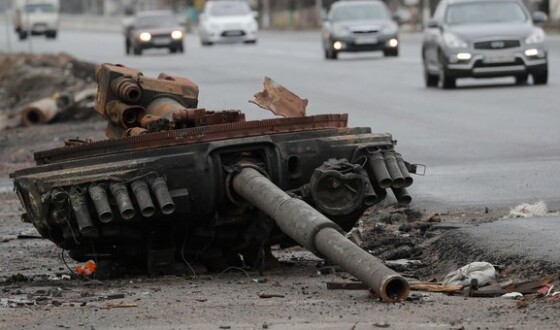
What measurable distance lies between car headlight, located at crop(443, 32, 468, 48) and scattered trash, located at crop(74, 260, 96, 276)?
20283 millimetres

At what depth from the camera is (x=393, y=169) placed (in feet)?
33.0

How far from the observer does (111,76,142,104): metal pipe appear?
10.9 meters

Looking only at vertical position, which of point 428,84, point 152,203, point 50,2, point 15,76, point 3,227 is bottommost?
point 50,2

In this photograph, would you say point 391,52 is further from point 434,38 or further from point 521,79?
point 434,38

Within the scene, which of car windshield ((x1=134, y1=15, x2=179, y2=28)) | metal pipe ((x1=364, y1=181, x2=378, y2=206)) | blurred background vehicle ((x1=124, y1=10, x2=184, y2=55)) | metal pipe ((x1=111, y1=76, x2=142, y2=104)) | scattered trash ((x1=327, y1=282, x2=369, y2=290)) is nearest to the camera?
scattered trash ((x1=327, y1=282, x2=369, y2=290))

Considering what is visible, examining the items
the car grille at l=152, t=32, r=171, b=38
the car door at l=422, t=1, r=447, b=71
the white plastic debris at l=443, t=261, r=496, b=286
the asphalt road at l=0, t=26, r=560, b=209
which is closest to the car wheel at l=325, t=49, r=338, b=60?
the asphalt road at l=0, t=26, r=560, b=209

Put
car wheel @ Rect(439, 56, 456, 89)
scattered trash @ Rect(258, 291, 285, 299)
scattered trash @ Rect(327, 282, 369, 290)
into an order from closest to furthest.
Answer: scattered trash @ Rect(327, 282, 369, 290)
scattered trash @ Rect(258, 291, 285, 299)
car wheel @ Rect(439, 56, 456, 89)

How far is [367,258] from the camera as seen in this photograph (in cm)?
807

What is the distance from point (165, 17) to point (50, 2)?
116 feet

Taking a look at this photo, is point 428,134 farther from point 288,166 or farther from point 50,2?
point 50,2

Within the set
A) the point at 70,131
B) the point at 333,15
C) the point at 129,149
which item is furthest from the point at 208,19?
the point at 129,149

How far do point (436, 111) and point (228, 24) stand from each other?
130 ft

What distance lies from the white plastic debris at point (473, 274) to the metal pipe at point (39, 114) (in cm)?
2063

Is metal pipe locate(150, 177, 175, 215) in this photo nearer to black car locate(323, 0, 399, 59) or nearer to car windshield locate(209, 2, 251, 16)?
black car locate(323, 0, 399, 59)
